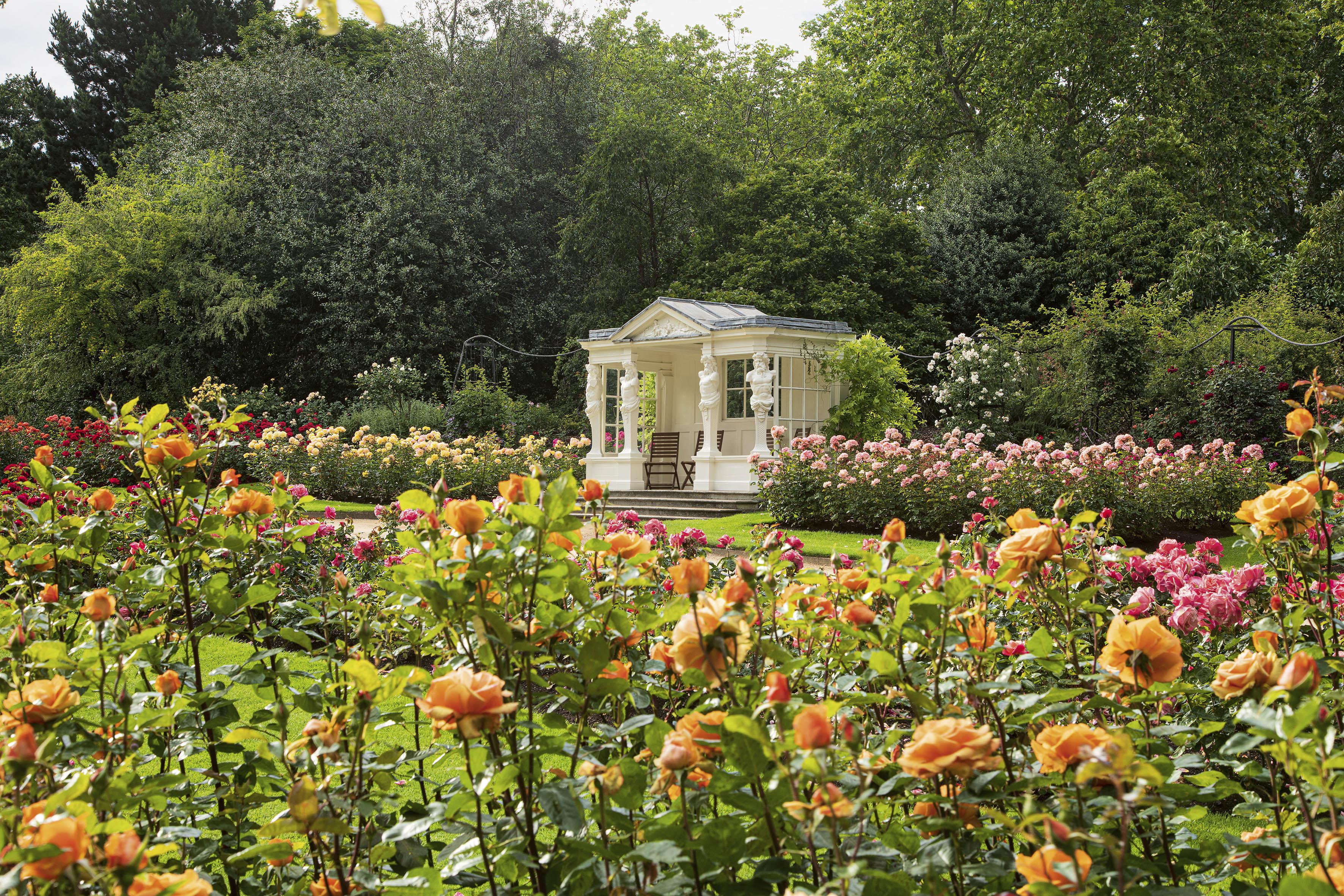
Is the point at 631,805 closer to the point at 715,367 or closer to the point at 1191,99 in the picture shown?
the point at 715,367

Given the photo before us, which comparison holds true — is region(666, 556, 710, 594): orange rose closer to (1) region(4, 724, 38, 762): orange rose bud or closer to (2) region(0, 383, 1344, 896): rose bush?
(2) region(0, 383, 1344, 896): rose bush

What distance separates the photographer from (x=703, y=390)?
1466 centimetres

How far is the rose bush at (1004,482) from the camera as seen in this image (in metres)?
9.61

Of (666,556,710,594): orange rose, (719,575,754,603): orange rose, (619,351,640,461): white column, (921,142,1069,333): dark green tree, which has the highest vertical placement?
(921,142,1069,333): dark green tree

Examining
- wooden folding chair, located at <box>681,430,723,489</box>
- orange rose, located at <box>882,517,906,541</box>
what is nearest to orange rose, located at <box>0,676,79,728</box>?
orange rose, located at <box>882,517,906,541</box>

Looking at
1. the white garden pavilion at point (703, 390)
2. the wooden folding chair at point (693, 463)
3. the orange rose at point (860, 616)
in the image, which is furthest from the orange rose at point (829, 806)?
the wooden folding chair at point (693, 463)

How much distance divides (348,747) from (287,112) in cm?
2552

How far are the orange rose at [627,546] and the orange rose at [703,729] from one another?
352 mm

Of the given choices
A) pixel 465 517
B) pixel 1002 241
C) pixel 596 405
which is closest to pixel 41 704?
pixel 465 517

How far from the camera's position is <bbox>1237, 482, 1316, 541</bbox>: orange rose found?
1.52m

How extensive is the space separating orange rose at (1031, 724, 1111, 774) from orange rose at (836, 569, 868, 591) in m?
0.46

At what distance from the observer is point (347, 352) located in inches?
901

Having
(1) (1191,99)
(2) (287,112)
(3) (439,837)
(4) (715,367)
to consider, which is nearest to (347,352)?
(2) (287,112)

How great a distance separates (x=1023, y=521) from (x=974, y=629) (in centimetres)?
22
